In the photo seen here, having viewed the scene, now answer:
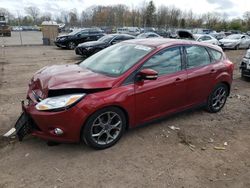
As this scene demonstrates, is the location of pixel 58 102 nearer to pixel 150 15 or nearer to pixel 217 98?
pixel 217 98

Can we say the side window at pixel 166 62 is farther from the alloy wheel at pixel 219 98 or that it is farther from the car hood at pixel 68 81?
the alloy wheel at pixel 219 98

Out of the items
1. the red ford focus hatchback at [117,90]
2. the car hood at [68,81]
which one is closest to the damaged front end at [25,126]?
the red ford focus hatchback at [117,90]

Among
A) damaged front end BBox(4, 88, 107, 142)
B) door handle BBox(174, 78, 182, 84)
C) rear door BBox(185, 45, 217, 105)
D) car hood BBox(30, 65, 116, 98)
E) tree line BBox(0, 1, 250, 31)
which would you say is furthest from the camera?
tree line BBox(0, 1, 250, 31)

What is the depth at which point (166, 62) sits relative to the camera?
411cm

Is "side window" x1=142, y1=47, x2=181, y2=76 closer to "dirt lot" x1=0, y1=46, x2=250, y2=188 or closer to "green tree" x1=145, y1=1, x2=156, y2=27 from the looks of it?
"dirt lot" x1=0, y1=46, x2=250, y2=188

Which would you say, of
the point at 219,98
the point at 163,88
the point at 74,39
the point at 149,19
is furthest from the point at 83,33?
the point at 149,19

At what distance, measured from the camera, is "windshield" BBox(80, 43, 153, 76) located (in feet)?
12.5

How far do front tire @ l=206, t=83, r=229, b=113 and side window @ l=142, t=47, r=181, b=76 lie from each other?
121cm

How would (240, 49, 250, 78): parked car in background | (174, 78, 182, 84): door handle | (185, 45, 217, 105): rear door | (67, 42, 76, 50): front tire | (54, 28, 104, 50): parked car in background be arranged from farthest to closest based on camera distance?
(67, 42, 76, 50): front tire → (54, 28, 104, 50): parked car in background → (240, 49, 250, 78): parked car in background → (185, 45, 217, 105): rear door → (174, 78, 182, 84): door handle

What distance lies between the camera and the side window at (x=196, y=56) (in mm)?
4452

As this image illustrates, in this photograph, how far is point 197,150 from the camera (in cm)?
371

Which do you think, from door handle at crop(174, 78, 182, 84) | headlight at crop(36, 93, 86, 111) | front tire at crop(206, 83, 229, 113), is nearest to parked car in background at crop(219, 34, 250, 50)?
front tire at crop(206, 83, 229, 113)

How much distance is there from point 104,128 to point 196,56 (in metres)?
2.28

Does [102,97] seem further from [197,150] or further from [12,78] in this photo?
[12,78]
